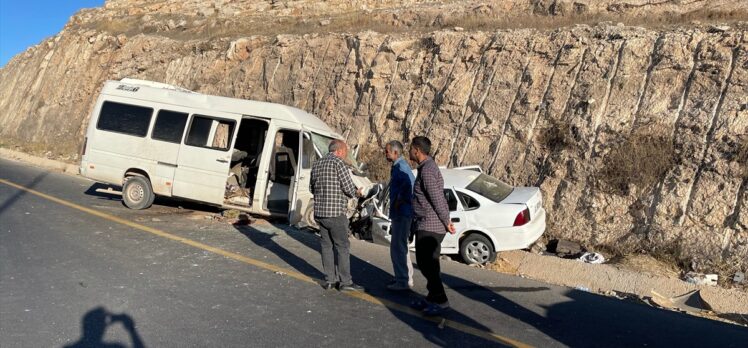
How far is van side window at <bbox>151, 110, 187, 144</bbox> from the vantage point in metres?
11.0

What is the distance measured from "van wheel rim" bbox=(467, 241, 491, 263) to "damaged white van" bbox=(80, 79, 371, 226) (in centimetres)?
260

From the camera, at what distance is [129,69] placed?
28234 mm

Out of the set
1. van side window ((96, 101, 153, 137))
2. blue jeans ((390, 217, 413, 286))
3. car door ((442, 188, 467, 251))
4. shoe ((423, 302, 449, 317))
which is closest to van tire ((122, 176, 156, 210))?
van side window ((96, 101, 153, 137))

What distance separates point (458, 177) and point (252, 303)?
16.9ft

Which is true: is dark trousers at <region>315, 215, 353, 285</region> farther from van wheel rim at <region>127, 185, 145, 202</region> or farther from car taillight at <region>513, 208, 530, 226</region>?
van wheel rim at <region>127, 185, 145, 202</region>

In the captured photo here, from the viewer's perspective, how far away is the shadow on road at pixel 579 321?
5094 mm

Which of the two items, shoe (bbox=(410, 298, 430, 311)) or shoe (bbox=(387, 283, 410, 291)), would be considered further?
shoe (bbox=(387, 283, 410, 291))

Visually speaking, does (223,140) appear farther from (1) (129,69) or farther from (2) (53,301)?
(1) (129,69)

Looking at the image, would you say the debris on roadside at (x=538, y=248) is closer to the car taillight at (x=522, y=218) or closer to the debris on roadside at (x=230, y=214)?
the car taillight at (x=522, y=218)

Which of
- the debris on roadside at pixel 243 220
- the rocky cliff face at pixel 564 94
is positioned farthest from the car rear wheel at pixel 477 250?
the debris on roadside at pixel 243 220

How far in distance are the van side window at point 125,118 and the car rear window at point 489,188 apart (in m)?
6.77

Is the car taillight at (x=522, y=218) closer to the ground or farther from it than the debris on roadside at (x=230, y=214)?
farther from it

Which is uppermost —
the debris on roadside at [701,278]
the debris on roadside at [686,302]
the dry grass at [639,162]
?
the dry grass at [639,162]

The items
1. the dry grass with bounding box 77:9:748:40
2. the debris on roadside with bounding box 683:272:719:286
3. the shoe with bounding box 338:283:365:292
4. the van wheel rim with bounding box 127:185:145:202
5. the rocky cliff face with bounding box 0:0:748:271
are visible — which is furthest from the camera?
the dry grass with bounding box 77:9:748:40
